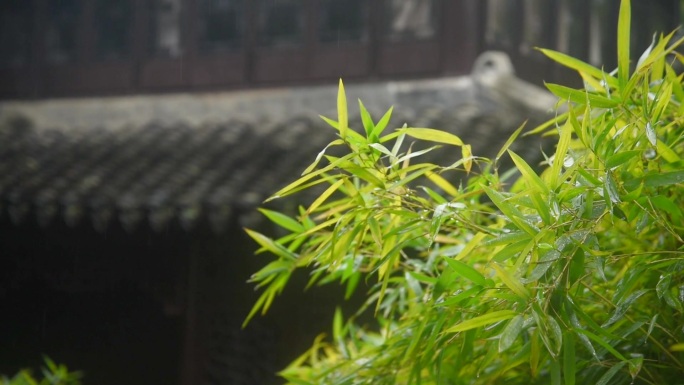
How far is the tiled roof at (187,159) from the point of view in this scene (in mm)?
5043

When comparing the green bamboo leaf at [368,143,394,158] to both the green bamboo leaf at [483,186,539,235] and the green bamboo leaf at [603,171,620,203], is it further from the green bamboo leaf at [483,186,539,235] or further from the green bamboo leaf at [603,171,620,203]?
the green bamboo leaf at [603,171,620,203]

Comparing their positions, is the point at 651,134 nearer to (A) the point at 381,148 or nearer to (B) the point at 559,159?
(B) the point at 559,159

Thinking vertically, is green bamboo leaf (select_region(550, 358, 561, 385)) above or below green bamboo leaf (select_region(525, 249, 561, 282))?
below

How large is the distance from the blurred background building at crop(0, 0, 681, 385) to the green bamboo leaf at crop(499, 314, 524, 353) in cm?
360

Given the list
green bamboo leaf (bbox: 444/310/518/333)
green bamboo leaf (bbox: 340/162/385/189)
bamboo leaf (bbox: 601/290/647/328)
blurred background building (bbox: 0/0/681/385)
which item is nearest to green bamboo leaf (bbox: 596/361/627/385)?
bamboo leaf (bbox: 601/290/647/328)

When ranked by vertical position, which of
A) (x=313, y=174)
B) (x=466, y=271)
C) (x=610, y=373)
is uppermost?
(x=313, y=174)

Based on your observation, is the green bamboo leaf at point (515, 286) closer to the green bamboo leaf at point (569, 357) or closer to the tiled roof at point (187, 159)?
the green bamboo leaf at point (569, 357)

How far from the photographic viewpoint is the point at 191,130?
627cm

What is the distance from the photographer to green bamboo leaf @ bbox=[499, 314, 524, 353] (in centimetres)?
114

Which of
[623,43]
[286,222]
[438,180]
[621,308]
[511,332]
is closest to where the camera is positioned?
[511,332]

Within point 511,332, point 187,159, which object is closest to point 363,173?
point 511,332

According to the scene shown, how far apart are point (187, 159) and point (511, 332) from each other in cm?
476

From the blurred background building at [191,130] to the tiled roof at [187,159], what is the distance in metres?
0.01

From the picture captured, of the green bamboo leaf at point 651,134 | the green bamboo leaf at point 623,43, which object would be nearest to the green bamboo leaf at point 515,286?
the green bamboo leaf at point 651,134
